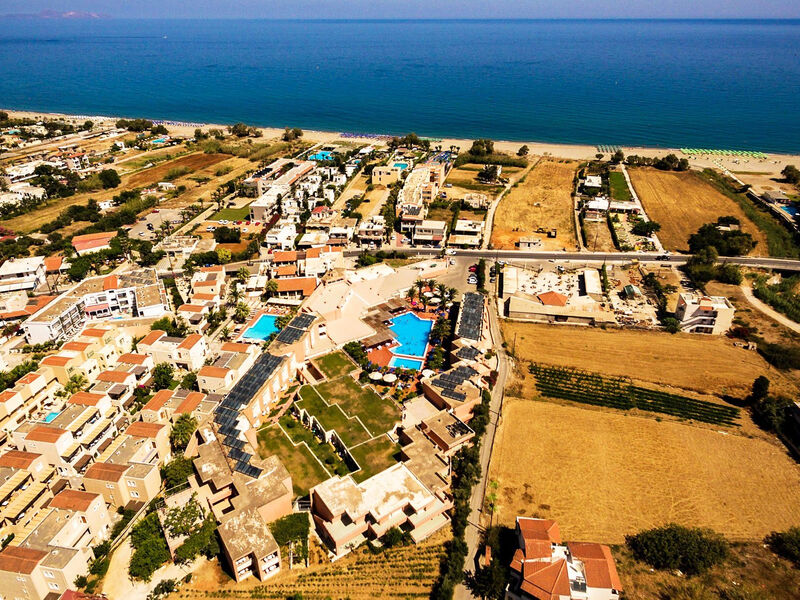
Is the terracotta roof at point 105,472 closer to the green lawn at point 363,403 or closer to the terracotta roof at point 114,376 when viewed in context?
the terracotta roof at point 114,376

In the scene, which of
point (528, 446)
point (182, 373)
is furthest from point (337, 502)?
point (182, 373)

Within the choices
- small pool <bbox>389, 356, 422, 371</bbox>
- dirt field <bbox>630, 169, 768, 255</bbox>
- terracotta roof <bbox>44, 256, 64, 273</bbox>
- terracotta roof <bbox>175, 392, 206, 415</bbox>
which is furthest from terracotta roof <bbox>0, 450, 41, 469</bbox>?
dirt field <bbox>630, 169, 768, 255</bbox>

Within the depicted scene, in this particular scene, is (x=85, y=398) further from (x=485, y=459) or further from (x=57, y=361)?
(x=485, y=459)

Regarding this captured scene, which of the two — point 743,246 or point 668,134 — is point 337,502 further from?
point 668,134

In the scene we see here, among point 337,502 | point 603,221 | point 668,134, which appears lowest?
point 337,502

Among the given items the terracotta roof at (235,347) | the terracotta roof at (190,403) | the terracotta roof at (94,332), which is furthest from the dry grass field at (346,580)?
the terracotta roof at (94,332)

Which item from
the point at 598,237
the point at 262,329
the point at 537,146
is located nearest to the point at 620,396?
the point at 262,329
